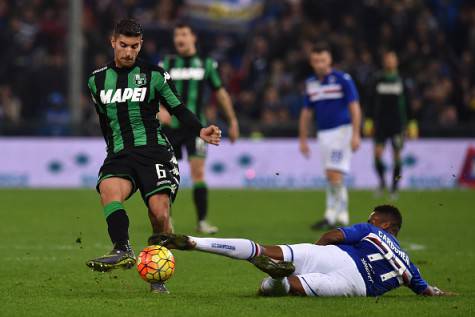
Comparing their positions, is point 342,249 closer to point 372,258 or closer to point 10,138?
point 372,258

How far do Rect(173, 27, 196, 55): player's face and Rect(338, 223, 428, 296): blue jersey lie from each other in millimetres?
5219

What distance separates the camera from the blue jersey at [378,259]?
23.7 feet

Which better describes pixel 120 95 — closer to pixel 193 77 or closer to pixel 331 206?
pixel 193 77

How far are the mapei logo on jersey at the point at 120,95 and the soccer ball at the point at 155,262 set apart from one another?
1.24m

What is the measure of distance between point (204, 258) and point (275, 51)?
1235 centimetres

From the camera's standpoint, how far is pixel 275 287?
7.34m

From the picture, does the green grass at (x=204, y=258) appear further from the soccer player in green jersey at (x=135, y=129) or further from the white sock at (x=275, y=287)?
the soccer player in green jersey at (x=135, y=129)

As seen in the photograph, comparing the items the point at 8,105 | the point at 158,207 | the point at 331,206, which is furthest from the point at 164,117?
the point at 8,105

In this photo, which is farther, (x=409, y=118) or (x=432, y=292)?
(x=409, y=118)

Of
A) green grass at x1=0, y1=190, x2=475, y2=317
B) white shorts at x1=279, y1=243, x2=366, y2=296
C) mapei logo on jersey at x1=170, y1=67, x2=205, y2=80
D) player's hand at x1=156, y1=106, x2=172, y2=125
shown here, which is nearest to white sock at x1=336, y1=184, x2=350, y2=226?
green grass at x1=0, y1=190, x2=475, y2=317

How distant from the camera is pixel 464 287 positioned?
323 inches

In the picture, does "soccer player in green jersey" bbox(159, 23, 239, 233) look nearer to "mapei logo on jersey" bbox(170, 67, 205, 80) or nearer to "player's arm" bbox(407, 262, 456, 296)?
"mapei logo on jersey" bbox(170, 67, 205, 80)

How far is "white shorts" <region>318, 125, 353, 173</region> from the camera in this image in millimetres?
13344

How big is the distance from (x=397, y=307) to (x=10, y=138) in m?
13.7
